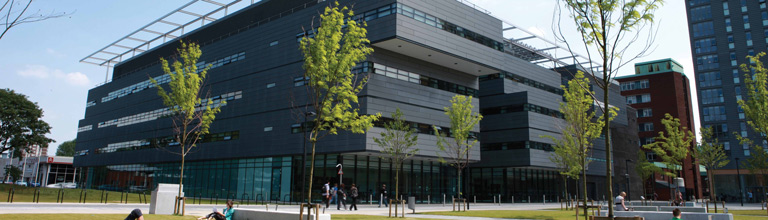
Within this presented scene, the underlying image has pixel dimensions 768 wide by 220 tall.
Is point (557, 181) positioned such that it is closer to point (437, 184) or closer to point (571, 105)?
point (437, 184)

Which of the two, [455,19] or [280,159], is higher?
[455,19]

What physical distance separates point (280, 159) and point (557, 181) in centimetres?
3423

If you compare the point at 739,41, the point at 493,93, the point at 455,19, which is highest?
the point at 739,41

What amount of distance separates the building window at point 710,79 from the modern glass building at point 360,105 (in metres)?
43.7

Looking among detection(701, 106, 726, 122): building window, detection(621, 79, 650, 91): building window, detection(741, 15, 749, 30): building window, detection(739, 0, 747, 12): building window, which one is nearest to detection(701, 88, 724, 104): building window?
detection(701, 106, 726, 122): building window

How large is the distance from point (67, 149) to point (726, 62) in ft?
612

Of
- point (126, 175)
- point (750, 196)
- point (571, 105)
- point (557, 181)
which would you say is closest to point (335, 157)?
point (571, 105)

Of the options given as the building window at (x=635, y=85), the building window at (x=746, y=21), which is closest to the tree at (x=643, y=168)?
the building window at (x=635, y=85)

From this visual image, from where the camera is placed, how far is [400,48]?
1623 inches

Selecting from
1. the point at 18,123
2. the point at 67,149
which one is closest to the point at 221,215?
the point at 18,123

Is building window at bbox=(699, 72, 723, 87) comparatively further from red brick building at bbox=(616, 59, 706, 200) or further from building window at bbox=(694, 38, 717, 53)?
building window at bbox=(694, 38, 717, 53)

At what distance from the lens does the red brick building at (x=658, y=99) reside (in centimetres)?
8906

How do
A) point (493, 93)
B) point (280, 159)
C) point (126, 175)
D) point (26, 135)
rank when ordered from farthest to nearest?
1. point (126, 175)
2. point (26, 135)
3. point (493, 93)
4. point (280, 159)

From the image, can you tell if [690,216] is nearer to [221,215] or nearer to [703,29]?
[221,215]
